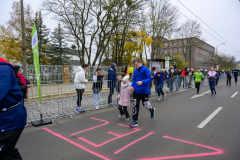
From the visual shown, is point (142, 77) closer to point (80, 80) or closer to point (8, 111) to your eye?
point (80, 80)

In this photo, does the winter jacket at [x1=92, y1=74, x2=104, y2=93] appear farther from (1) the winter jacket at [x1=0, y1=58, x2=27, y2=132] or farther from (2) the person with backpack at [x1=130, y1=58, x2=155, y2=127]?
(1) the winter jacket at [x1=0, y1=58, x2=27, y2=132]

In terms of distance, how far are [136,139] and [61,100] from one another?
3411 mm

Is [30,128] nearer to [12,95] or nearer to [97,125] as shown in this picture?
[97,125]

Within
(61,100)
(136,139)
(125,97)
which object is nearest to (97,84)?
(61,100)

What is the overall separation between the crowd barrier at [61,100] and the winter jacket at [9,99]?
3.44m

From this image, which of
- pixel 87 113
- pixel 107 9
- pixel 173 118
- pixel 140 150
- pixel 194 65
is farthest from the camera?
pixel 194 65

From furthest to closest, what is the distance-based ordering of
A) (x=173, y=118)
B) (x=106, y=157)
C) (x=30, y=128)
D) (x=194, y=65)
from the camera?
(x=194, y=65) → (x=173, y=118) → (x=30, y=128) → (x=106, y=157)

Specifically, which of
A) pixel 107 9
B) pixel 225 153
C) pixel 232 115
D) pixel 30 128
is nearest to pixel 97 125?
pixel 30 128

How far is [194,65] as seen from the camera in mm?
69750

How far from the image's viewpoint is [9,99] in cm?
187

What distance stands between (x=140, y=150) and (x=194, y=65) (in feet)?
242

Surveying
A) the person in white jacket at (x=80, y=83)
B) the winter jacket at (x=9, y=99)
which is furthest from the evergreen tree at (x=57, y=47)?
the winter jacket at (x=9, y=99)

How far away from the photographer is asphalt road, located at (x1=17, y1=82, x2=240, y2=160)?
10.4ft

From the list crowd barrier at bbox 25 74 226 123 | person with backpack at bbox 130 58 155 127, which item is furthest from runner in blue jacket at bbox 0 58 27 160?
crowd barrier at bbox 25 74 226 123
